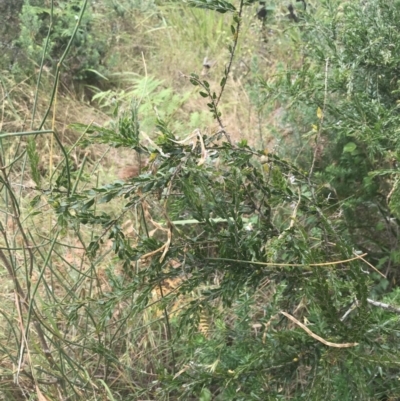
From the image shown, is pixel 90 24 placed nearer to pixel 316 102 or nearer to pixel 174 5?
pixel 174 5

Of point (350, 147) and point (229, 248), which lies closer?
point (229, 248)

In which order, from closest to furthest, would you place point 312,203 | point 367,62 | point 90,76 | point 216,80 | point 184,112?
1. point 312,203
2. point 367,62
3. point 184,112
4. point 216,80
5. point 90,76

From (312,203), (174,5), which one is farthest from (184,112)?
(312,203)

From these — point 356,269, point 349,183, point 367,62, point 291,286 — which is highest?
point 367,62

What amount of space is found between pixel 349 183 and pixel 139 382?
40.1 inches

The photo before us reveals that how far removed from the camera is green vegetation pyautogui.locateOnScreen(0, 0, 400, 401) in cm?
98

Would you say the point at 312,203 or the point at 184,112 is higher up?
the point at 312,203

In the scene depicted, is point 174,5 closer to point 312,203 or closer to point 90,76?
point 90,76

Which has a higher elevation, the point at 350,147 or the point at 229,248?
the point at 229,248

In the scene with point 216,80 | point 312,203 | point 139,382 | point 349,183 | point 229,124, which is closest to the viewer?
point 312,203

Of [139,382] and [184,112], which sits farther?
[184,112]

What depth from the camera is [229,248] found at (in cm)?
105

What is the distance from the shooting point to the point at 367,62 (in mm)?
1554

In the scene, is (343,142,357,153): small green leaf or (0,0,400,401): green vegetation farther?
(343,142,357,153): small green leaf
